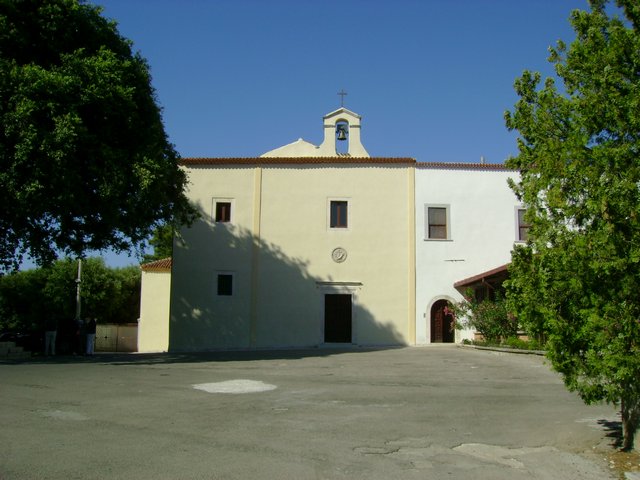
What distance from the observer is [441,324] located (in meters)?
26.3

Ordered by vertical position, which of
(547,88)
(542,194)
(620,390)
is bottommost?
(620,390)

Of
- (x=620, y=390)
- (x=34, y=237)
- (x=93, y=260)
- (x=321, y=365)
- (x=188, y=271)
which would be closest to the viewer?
(x=620, y=390)

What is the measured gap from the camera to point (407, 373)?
47.8ft

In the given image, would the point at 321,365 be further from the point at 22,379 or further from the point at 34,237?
the point at 34,237

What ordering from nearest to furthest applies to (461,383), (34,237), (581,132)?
(581,132) → (461,383) → (34,237)

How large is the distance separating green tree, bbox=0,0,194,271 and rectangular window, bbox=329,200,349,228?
9129mm

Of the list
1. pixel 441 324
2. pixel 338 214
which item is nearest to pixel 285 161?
pixel 338 214

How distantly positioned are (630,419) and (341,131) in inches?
983

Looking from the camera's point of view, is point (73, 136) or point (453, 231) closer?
point (73, 136)

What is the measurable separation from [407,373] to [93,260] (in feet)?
119

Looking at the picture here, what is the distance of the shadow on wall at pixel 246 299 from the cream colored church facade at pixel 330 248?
1.7 inches

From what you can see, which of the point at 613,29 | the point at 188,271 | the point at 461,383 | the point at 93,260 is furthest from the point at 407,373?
the point at 93,260

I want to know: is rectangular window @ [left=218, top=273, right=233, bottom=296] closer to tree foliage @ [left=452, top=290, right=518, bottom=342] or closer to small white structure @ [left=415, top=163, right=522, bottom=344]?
small white structure @ [left=415, top=163, right=522, bottom=344]

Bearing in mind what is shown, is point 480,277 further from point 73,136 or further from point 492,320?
point 73,136
